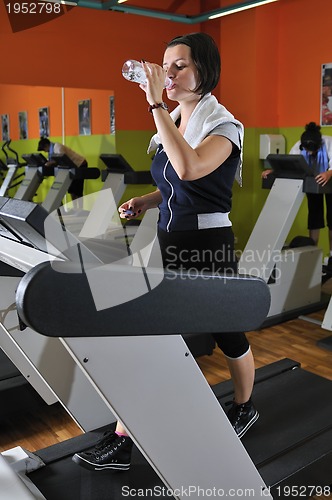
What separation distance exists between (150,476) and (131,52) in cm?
573

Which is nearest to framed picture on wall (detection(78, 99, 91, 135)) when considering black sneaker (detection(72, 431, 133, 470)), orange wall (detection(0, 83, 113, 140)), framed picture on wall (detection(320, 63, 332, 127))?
orange wall (detection(0, 83, 113, 140))

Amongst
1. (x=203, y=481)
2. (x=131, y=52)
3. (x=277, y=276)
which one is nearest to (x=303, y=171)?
(x=277, y=276)

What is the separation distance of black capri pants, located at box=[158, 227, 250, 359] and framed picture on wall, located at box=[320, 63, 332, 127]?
425 centimetres

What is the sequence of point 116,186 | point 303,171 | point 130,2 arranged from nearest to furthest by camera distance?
point 303,171 < point 116,186 < point 130,2

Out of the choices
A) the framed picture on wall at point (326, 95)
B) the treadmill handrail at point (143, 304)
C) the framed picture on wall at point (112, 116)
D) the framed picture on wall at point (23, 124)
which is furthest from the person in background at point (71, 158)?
the treadmill handrail at point (143, 304)

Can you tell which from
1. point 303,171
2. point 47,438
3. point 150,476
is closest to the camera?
point 150,476

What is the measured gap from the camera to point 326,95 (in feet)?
18.1

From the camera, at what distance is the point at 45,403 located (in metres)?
2.50

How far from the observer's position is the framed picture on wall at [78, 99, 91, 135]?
6.64m

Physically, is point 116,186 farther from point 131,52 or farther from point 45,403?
point 45,403

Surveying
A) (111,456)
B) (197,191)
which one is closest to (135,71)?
(197,191)

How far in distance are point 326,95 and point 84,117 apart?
9.77 feet

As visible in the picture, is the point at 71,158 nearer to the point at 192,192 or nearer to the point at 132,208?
the point at 132,208

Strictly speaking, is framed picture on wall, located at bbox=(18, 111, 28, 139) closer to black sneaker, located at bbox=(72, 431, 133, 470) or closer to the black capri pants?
the black capri pants
